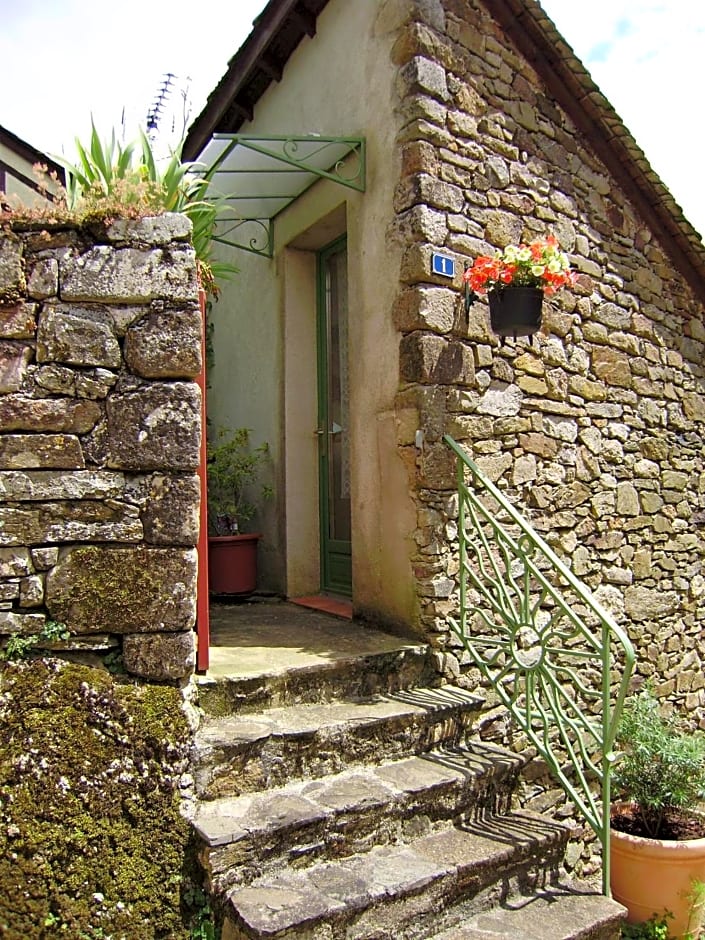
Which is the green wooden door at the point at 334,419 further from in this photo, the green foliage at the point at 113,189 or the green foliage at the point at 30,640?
the green foliage at the point at 30,640

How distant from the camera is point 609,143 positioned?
5230mm

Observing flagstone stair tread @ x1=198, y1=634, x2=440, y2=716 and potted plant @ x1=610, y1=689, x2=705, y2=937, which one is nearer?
flagstone stair tread @ x1=198, y1=634, x2=440, y2=716

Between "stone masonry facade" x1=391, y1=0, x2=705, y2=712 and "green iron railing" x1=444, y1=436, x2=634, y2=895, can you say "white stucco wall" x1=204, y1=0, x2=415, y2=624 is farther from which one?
"green iron railing" x1=444, y1=436, x2=634, y2=895

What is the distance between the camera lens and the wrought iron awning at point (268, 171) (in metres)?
4.41

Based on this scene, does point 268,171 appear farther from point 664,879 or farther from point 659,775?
point 664,879

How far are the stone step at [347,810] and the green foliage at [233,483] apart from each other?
2.61 metres

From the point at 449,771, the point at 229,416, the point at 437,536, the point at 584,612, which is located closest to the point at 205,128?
the point at 229,416

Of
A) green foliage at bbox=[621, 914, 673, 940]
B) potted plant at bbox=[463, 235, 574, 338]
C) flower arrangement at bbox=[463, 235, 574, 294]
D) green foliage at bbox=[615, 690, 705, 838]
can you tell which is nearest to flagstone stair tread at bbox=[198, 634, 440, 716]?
green foliage at bbox=[615, 690, 705, 838]

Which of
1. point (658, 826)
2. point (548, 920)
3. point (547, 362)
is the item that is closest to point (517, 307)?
point (547, 362)

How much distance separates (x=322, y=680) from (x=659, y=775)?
1694 mm

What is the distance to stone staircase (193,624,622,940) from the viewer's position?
2602 millimetres

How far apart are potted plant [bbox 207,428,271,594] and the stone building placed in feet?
0.60

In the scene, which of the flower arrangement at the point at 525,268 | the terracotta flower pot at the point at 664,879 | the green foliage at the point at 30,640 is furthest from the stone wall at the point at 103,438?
the terracotta flower pot at the point at 664,879

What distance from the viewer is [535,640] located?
443cm
